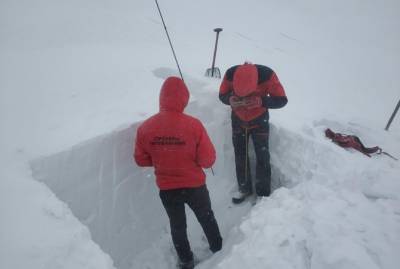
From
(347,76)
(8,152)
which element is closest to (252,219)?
(8,152)

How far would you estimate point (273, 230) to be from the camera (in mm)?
3326

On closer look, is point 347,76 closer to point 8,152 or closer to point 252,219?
point 252,219

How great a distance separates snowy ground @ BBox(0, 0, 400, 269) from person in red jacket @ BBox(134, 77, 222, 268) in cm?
73

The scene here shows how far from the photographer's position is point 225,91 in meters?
4.85

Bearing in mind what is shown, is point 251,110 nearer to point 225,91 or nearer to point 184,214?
point 225,91

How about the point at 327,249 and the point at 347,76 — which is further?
the point at 347,76

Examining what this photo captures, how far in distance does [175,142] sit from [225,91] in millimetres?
1748

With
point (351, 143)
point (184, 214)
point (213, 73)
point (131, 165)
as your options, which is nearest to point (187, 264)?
point (184, 214)

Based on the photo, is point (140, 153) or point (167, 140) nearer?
point (167, 140)

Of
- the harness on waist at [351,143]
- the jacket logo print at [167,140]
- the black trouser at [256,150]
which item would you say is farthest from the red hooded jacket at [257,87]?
the jacket logo print at [167,140]

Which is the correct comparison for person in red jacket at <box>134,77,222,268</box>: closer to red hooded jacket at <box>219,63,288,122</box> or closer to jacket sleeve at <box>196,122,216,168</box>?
jacket sleeve at <box>196,122,216,168</box>

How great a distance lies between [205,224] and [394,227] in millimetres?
2058

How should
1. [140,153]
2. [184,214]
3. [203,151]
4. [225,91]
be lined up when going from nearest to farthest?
[203,151] < [140,153] < [184,214] < [225,91]

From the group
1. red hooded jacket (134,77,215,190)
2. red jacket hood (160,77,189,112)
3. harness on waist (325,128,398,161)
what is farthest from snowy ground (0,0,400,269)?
red jacket hood (160,77,189,112)
